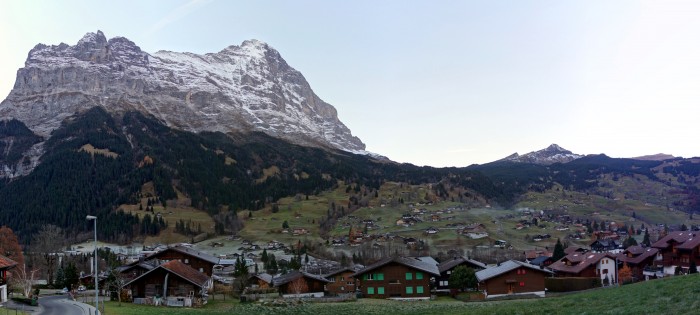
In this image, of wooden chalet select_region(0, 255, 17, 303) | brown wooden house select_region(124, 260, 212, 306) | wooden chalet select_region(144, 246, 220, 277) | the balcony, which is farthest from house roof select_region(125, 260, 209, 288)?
the balcony

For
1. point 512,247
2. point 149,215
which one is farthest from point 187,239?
point 512,247

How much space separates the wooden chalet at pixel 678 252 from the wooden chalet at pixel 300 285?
1842 inches

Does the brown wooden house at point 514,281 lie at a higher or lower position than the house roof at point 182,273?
lower

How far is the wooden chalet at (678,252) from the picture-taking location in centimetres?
7419

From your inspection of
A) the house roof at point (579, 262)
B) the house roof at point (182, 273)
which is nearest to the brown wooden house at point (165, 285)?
the house roof at point (182, 273)

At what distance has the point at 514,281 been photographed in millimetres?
69938

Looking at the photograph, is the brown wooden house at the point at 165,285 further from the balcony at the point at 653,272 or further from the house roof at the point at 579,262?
the balcony at the point at 653,272

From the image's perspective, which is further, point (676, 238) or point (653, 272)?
point (653, 272)

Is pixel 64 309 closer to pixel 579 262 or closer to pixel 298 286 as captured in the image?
pixel 298 286

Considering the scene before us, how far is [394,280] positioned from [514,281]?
49.2 feet

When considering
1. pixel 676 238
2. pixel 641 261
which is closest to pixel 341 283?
pixel 641 261

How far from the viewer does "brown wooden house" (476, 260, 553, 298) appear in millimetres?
69875

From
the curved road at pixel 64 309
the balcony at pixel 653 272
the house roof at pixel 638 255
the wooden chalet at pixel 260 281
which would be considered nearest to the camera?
the curved road at pixel 64 309

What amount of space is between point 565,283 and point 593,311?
50350 mm
